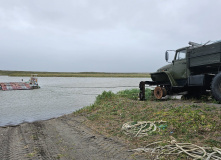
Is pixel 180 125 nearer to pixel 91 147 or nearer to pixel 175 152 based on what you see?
pixel 175 152

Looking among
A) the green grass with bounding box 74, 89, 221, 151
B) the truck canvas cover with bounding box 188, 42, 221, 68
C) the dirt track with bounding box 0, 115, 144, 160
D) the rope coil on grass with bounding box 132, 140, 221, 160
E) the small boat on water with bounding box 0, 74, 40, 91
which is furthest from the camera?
the small boat on water with bounding box 0, 74, 40, 91

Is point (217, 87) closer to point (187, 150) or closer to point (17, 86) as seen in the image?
point (187, 150)

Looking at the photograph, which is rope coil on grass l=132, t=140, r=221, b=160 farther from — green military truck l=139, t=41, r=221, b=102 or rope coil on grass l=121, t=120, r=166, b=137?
green military truck l=139, t=41, r=221, b=102

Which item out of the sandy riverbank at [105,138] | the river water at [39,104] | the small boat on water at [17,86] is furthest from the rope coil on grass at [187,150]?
the small boat on water at [17,86]

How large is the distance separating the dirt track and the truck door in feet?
20.3

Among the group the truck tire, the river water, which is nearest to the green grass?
the truck tire

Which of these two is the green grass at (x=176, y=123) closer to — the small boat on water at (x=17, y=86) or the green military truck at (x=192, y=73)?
the green military truck at (x=192, y=73)

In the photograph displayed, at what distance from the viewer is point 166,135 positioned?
16.4 ft

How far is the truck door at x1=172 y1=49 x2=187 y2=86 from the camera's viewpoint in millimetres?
10281

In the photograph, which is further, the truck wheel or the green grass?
the truck wheel

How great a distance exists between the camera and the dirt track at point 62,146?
420 centimetres

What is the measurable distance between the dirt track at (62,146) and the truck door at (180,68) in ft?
20.3

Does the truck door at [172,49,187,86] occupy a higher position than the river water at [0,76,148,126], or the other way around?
the truck door at [172,49,187,86]

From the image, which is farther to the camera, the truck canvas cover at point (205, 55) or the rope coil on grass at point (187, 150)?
the truck canvas cover at point (205, 55)
